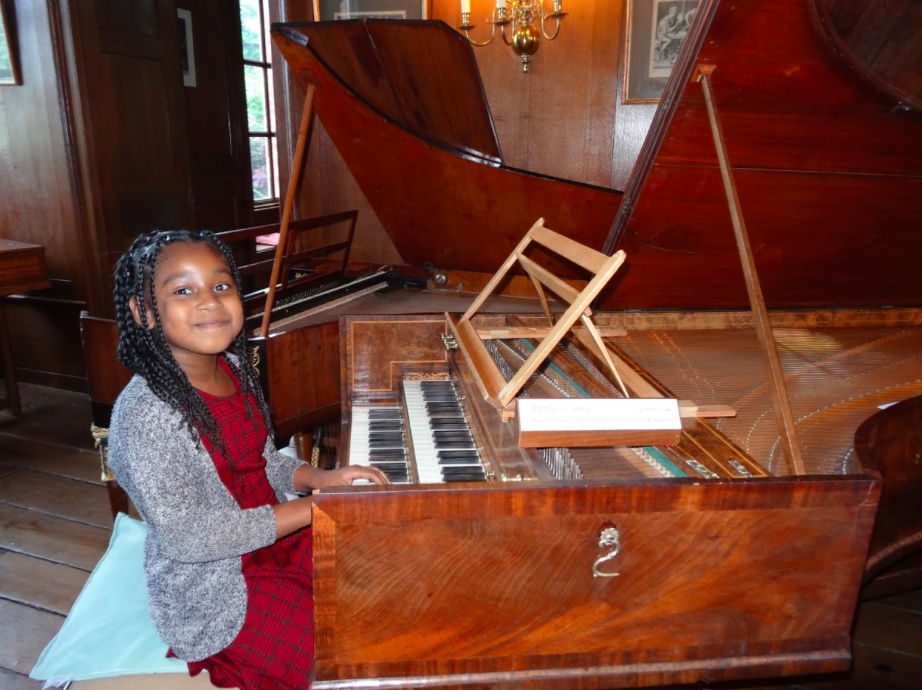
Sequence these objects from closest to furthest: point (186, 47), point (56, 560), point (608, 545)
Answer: point (608, 545), point (56, 560), point (186, 47)

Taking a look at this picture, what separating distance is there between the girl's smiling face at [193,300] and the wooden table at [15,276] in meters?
3.05

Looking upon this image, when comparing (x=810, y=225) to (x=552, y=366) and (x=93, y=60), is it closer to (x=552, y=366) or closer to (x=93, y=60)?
(x=552, y=366)

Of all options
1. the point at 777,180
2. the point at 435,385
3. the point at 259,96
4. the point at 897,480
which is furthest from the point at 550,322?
the point at 259,96

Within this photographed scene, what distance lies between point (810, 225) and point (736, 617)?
1.65 meters

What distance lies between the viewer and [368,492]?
1093 mm

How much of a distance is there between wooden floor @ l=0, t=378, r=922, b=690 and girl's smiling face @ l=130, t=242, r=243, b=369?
1473mm

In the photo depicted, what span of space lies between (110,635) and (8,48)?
4.24 m

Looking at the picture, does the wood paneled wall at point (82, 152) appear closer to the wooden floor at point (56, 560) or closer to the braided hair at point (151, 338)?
the wooden floor at point (56, 560)

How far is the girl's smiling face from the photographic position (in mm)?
1479

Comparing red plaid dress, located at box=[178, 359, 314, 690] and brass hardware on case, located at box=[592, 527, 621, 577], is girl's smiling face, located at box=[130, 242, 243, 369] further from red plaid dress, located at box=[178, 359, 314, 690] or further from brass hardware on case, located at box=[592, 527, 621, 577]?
brass hardware on case, located at box=[592, 527, 621, 577]

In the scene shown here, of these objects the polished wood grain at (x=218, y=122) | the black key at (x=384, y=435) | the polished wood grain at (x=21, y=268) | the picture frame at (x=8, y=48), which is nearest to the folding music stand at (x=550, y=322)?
the black key at (x=384, y=435)

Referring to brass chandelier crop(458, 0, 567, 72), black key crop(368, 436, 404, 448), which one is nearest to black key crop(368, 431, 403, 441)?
black key crop(368, 436, 404, 448)

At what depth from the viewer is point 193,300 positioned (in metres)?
1.49

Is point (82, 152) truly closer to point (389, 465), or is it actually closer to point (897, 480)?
point (389, 465)
